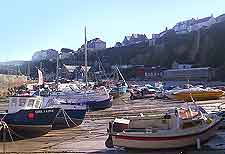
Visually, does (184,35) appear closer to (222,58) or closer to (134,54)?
(134,54)

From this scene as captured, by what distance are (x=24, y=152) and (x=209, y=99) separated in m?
28.0

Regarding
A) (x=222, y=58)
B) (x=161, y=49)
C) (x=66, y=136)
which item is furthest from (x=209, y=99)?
(x=161, y=49)

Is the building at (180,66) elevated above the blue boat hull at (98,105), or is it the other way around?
the building at (180,66)

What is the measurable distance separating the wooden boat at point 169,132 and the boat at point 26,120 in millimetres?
6226

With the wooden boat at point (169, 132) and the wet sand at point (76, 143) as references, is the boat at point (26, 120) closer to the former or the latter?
the wet sand at point (76, 143)

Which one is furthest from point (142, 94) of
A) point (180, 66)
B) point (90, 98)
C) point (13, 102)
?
point (180, 66)

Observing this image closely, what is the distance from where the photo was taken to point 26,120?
73.7 feet

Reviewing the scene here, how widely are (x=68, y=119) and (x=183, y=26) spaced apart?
14908 cm

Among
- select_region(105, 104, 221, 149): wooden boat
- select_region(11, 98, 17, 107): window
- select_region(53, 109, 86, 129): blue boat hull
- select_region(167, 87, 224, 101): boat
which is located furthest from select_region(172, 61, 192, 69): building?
select_region(105, 104, 221, 149): wooden boat

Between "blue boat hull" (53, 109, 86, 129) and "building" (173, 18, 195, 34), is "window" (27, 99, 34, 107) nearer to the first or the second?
"blue boat hull" (53, 109, 86, 129)

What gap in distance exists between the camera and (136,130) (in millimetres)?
17359

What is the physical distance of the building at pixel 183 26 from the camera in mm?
164450

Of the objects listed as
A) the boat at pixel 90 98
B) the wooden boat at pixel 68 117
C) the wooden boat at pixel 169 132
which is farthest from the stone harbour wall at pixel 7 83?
the wooden boat at pixel 169 132

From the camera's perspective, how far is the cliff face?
122 m
